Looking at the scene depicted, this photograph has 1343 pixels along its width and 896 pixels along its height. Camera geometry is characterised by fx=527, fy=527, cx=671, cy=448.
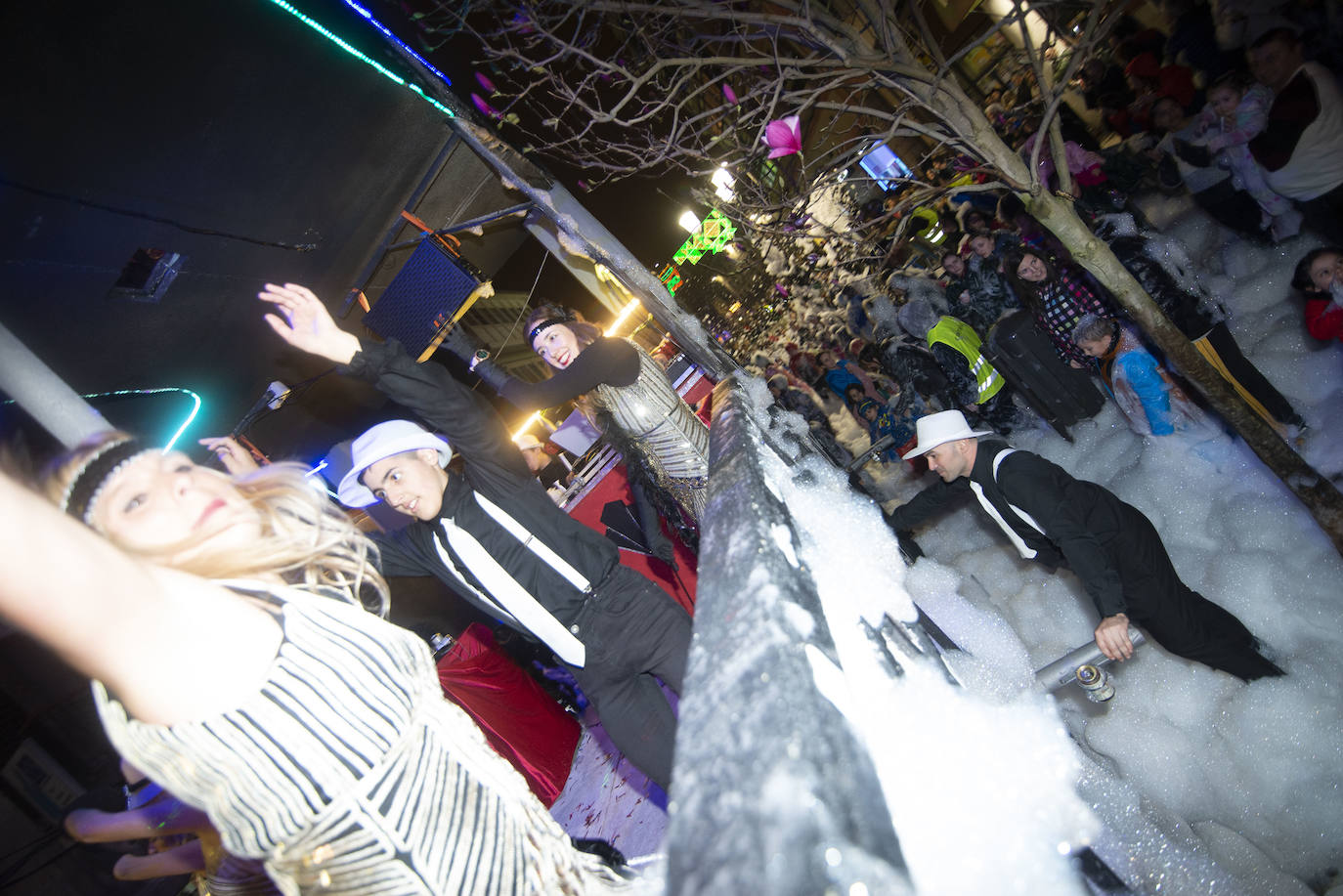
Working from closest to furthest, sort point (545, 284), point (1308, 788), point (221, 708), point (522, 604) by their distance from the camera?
point (221, 708), point (522, 604), point (1308, 788), point (545, 284)

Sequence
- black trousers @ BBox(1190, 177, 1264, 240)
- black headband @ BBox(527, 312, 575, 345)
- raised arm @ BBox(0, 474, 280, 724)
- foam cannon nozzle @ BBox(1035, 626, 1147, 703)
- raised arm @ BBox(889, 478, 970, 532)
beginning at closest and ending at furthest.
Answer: raised arm @ BBox(0, 474, 280, 724)
foam cannon nozzle @ BBox(1035, 626, 1147, 703)
black headband @ BBox(527, 312, 575, 345)
raised arm @ BBox(889, 478, 970, 532)
black trousers @ BBox(1190, 177, 1264, 240)

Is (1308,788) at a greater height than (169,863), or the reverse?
(169,863)

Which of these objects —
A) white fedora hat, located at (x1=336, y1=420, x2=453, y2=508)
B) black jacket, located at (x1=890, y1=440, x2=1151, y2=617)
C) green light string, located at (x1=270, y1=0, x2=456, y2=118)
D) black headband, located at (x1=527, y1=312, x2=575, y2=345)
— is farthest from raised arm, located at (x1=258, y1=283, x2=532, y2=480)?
green light string, located at (x1=270, y1=0, x2=456, y2=118)

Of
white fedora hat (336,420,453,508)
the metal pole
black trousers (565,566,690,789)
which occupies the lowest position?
black trousers (565,566,690,789)

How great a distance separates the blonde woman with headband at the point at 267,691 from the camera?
37.9 inches

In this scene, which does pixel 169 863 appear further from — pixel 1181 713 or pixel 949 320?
pixel 949 320

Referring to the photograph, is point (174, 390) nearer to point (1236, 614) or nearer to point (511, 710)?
point (511, 710)

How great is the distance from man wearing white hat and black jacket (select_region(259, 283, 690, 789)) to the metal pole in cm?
84

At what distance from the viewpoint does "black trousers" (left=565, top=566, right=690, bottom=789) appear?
2.18 metres

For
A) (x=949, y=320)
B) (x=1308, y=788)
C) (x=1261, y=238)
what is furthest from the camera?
(x=949, y=320)

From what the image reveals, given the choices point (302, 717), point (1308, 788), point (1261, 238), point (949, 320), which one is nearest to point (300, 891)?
point (302, 717)

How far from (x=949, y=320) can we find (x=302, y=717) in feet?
21.3

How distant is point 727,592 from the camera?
3.45 feet

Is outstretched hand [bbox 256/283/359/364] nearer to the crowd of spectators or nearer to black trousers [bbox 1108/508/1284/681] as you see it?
the crowd of spectators
